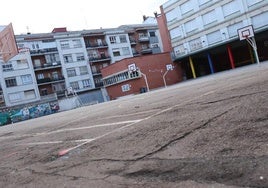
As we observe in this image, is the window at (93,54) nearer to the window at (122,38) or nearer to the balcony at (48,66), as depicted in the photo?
the window at (122,38)

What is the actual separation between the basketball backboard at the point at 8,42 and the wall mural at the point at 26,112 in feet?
94.9

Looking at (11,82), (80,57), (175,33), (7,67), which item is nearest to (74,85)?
(80,57)

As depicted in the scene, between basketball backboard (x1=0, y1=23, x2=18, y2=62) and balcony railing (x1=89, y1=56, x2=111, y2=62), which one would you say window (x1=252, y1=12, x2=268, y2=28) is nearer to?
basketball backboard (x1=0, y1=23, x2=18, y2=62)

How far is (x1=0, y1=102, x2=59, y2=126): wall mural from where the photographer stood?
4838cm

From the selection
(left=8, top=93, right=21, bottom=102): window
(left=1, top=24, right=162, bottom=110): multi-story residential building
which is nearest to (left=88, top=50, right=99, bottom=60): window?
(left=1, top=24, right=162, bottom=110): multi-story residential building

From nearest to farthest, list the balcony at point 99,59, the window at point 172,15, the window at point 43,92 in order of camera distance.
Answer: the window at point 172,15
the window at point 43,92
the balcony at point 99,59

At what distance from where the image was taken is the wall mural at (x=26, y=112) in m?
48.4

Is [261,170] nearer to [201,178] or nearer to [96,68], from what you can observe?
[201,178]

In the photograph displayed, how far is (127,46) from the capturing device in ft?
232

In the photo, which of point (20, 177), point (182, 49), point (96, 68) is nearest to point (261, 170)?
point (20, 177)

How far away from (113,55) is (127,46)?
3.80 meters

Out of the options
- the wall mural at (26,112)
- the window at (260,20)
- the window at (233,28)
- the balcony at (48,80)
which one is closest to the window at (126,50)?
the balcony at (48,80)

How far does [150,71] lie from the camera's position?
1809 inches

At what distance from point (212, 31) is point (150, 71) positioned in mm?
9996
